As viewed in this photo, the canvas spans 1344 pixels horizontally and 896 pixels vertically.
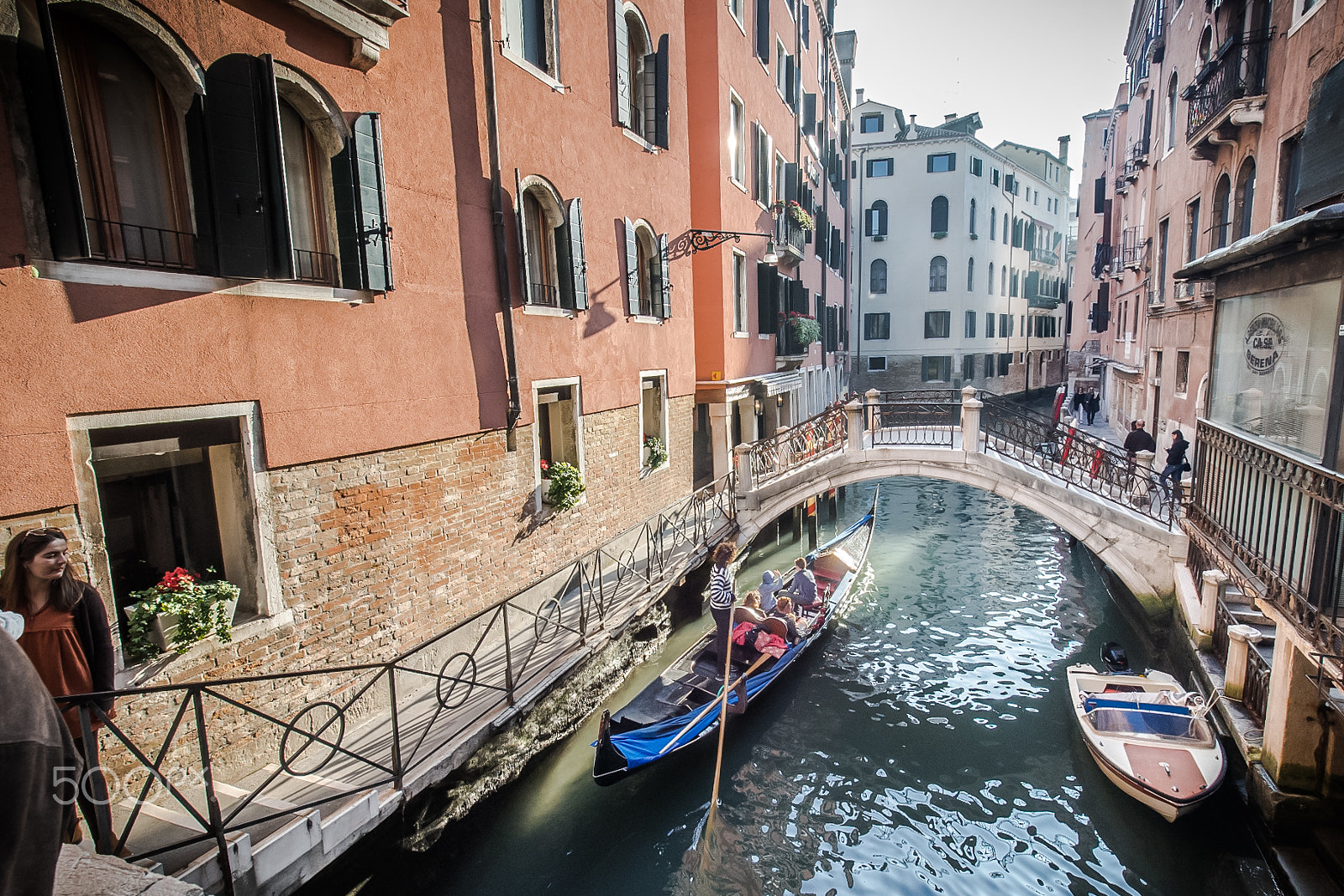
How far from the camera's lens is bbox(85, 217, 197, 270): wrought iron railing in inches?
149

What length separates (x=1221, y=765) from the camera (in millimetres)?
6145

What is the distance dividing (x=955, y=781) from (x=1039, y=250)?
129 ft

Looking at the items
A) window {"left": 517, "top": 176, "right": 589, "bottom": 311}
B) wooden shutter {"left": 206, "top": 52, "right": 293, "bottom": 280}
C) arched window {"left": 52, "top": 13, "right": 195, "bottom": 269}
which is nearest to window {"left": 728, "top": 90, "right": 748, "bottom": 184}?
window {"left": 517, "top": 176, "right": 589, "bottom": 311}

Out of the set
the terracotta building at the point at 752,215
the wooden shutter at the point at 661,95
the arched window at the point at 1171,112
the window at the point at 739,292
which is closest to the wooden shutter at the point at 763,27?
the terracotta building at the point at 752,215

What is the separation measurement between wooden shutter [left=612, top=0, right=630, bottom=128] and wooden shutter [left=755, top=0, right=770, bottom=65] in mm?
6086

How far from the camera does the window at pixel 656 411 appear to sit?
35.2ft

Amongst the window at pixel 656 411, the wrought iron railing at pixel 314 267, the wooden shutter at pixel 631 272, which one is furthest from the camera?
the window at pixel 656 411

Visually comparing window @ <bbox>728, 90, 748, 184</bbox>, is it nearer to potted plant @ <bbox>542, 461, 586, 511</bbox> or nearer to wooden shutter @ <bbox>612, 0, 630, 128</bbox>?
wooden shutter @ <bbox>612, 0, 630, 128</bbox>

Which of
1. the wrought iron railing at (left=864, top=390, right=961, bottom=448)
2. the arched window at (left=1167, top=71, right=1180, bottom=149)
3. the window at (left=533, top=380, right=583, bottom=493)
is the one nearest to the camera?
the window at (left=533, top=380, right=583, bottom=493)

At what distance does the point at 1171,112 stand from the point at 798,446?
11.1 metres

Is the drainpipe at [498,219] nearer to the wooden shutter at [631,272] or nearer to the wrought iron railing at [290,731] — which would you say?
the wrought iron railing at [290,731]

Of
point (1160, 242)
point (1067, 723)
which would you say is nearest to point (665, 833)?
point (1067, 723)

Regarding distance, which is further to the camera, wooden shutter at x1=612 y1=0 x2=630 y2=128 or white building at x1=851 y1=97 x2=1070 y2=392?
white building at x1=851 y1=97 x2=1070 y2=392

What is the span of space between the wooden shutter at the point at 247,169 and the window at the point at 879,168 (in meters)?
30.8
